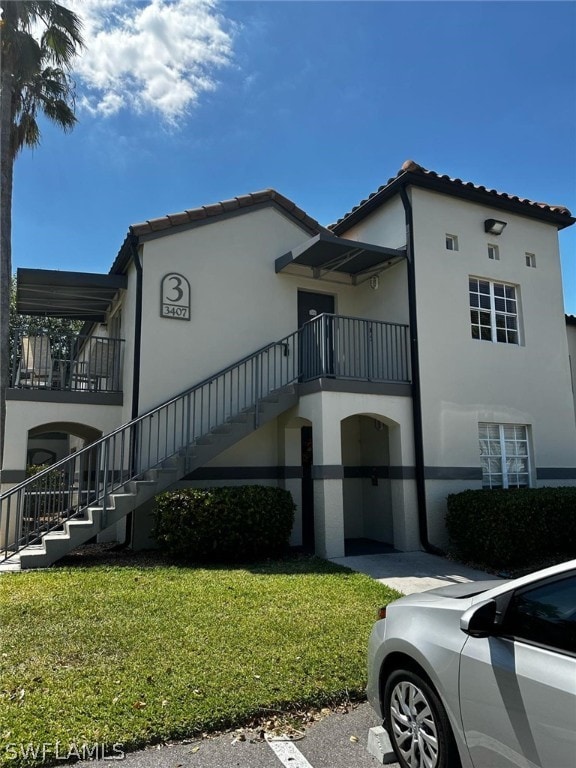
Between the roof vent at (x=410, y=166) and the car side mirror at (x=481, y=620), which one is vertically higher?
the roof vent at (x=410, y=166)

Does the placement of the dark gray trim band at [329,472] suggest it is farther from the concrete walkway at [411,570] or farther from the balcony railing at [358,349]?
the balcony railing at [358,349]

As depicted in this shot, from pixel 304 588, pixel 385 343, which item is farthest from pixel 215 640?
pixel 385 343

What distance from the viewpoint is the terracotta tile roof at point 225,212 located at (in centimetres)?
1048

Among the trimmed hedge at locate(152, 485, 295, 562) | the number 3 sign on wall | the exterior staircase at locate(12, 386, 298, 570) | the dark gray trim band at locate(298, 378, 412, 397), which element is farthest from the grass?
the number 3 sign on wall

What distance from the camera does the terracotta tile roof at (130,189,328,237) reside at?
34.4 feet

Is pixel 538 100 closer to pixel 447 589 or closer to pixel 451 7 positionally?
pixel 451 7

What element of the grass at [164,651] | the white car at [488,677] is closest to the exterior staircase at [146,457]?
the grass at [164,651]

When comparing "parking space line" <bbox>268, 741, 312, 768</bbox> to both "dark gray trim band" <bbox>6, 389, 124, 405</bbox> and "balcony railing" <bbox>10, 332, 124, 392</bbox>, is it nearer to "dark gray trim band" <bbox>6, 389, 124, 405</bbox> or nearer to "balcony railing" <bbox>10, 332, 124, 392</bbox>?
"dark gray trim band" <bbox>6, 389, 124, 405</bbox>

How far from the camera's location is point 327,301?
12.6 m

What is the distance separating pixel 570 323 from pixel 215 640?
1328 cm

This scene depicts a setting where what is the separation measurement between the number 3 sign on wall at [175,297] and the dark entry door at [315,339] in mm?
2477

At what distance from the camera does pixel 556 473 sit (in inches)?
466

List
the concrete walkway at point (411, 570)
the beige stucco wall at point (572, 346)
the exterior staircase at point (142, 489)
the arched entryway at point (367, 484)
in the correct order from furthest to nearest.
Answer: the beige stucco wall at point (572, 346), the arched entryway at point (367, 484), the exterior staircase at point (142, 489), the concrete walkway at point (411, 570)

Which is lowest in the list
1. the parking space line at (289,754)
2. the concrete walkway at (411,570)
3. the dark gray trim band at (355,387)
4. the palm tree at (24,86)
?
the parking space line at (289,754)
